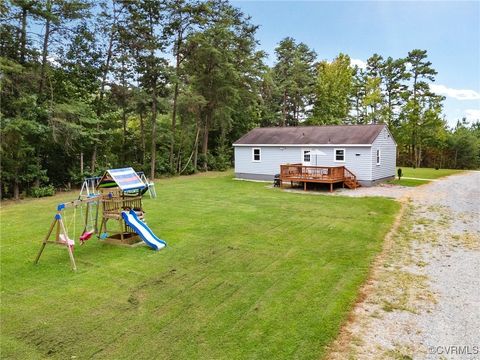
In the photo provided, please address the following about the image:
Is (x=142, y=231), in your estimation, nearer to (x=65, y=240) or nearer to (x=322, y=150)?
(x=65, y=240)

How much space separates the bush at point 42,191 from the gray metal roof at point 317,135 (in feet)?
35.9

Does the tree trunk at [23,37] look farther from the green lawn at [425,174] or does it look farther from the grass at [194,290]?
the green lawn at [425,174]

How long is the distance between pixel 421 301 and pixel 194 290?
338 centimetres

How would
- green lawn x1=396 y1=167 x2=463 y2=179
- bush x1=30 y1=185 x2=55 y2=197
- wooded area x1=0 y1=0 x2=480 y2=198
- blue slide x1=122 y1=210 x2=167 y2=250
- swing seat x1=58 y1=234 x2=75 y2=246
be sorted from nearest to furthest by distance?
swing seat x1=58 y1=234 x2=75 y2=246 < blue slide x1=122 y1=210 x2=167 y2=250 < wooded area x1=0 y1=0 x2=480 y2=198 < bush x1=30 y1=185 x2=55 y2=197 < green lawn x1=396 y1=167 x2=463 y2=179

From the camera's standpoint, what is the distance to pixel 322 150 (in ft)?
60.6

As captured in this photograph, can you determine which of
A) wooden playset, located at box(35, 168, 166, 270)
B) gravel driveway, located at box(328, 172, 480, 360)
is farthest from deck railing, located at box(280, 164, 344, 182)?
wooden playset, located at box(35, 168, 166, 270)

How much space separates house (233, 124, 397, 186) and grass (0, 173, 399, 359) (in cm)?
783

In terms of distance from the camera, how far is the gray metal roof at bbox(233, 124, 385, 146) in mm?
17797

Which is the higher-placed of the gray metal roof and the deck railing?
the gray metal roof

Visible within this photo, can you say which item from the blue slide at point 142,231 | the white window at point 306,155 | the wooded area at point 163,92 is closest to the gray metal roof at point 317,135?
the white window at point 306,155

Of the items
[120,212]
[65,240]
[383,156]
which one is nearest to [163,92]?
[383,156]

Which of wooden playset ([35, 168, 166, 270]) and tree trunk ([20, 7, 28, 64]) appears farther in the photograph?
tree trunk ([20, 7, 28, 64])

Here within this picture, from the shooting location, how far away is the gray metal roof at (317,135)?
17.8 meters

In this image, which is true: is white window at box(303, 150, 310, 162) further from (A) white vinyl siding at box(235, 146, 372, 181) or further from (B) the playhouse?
(B) the playhouse
